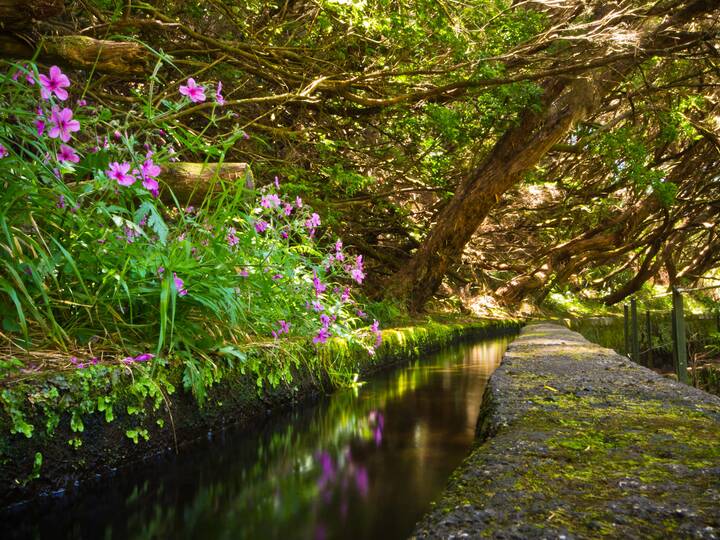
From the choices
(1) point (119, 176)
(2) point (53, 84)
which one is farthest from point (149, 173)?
(2) point (53, 84)

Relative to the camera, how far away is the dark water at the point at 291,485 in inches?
66.5

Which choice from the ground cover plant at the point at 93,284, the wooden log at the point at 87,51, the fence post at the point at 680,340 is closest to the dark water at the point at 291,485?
the ground cover plant at the point at 93,284

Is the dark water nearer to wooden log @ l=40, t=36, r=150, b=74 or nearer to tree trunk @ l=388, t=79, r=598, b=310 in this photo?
wooden log @ l=40, t=36, r=150, b=74

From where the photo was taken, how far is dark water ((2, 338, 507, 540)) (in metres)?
1.69

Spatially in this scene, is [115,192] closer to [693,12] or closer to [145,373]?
[145,373]

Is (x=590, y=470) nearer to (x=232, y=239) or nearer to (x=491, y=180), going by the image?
(x=232, y=239)

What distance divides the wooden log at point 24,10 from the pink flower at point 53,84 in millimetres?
662

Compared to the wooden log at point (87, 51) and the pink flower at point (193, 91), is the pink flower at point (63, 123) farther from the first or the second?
the wooden log at point (87, 51)

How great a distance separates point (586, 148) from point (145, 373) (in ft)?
30.3

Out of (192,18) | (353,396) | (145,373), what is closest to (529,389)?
(145,373)

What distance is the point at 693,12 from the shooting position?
6758 millimetres

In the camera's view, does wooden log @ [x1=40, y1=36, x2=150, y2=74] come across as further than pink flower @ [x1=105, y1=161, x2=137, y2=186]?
Yes

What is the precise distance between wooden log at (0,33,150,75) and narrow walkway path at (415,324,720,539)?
7.52 feet

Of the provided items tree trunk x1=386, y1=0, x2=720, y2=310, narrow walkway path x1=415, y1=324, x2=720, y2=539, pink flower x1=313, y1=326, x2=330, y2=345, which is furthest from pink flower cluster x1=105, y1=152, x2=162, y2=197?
tree trunk x1=386, y1=0, x2=720, y2=310
